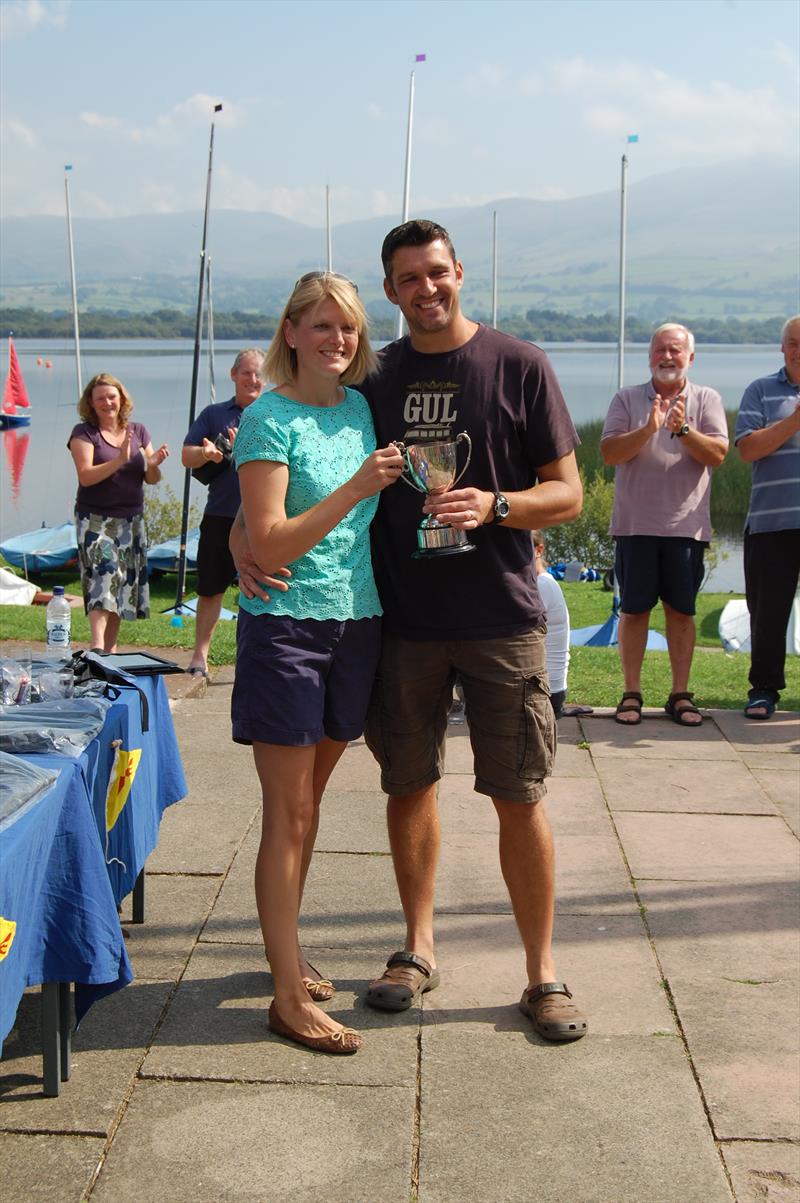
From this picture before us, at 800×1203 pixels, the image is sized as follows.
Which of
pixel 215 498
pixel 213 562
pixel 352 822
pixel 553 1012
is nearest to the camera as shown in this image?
pixel 553 1012

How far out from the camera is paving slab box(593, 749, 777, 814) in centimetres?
515

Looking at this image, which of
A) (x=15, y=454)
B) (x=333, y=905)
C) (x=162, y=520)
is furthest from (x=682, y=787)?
(x=15, y=454)

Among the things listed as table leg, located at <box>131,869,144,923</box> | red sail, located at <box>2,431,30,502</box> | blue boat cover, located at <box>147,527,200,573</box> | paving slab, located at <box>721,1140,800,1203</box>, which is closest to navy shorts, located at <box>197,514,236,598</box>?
table leg, located at <box>131,869,144,923</box>

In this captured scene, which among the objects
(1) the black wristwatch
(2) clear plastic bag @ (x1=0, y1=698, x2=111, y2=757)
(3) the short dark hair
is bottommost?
(2) clear plastic bag @ (x1=0, y1=698, x2=111, y2=757)

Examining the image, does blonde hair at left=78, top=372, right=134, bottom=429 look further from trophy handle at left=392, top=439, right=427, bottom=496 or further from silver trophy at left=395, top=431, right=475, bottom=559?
silver trophy at left=395, top=431, right=475, bottom=559

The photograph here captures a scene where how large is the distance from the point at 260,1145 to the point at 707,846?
98.0 inches

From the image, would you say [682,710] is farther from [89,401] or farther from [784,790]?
[89,401]

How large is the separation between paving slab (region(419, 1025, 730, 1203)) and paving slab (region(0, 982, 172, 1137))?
702 mm

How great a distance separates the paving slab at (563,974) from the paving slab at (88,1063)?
0.75 m

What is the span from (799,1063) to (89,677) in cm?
212

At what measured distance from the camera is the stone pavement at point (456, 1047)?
259 cm

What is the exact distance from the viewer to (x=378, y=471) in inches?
112

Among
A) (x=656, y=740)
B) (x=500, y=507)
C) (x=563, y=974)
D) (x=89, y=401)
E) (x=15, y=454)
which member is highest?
(x=89, y=401)

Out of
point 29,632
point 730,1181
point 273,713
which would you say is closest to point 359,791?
point 273,713
